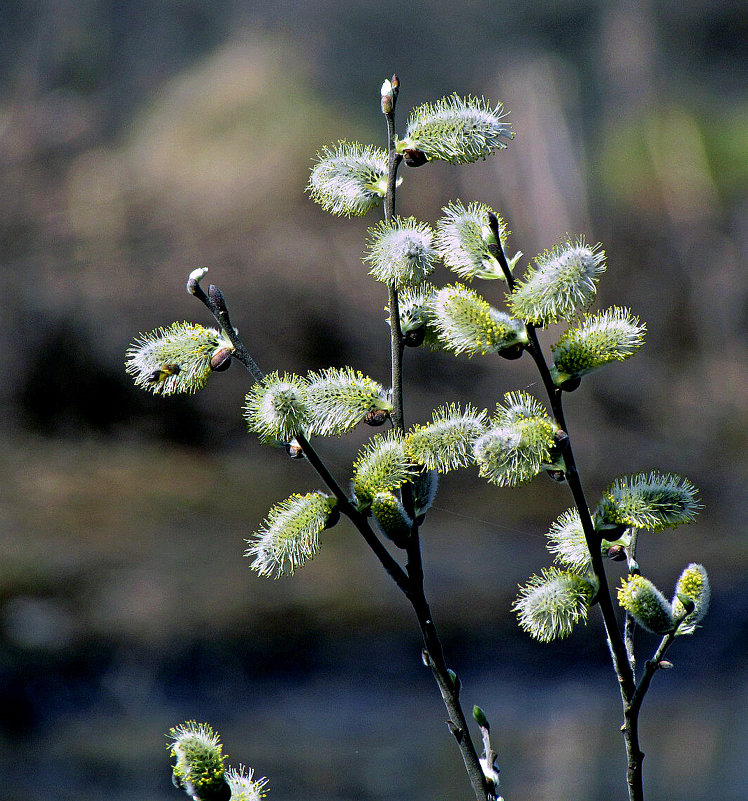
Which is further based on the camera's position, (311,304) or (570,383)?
(311,304)

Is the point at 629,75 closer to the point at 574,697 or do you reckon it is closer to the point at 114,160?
the point at 114,160

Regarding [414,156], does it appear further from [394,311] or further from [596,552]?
[596,552]

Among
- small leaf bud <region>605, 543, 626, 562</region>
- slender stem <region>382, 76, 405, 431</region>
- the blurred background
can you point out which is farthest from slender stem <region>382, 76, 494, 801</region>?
the blurred background

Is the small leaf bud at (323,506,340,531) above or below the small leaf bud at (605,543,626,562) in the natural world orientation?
above

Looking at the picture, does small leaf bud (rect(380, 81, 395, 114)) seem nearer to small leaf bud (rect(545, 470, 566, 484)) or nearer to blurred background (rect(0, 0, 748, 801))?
small leaf bud (rect(545, 470, 566, 484))

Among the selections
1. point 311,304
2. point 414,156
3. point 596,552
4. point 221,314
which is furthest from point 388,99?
point 311,304

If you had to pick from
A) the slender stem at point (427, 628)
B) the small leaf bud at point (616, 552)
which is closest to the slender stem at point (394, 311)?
the slender stem at point (427, 628)

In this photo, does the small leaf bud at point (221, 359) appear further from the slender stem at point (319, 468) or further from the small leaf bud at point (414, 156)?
the small leaf bud at point (414, 156)

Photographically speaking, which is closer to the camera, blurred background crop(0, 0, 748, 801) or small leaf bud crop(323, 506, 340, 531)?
small leaf bud crop(323, 506, 340, 531)
